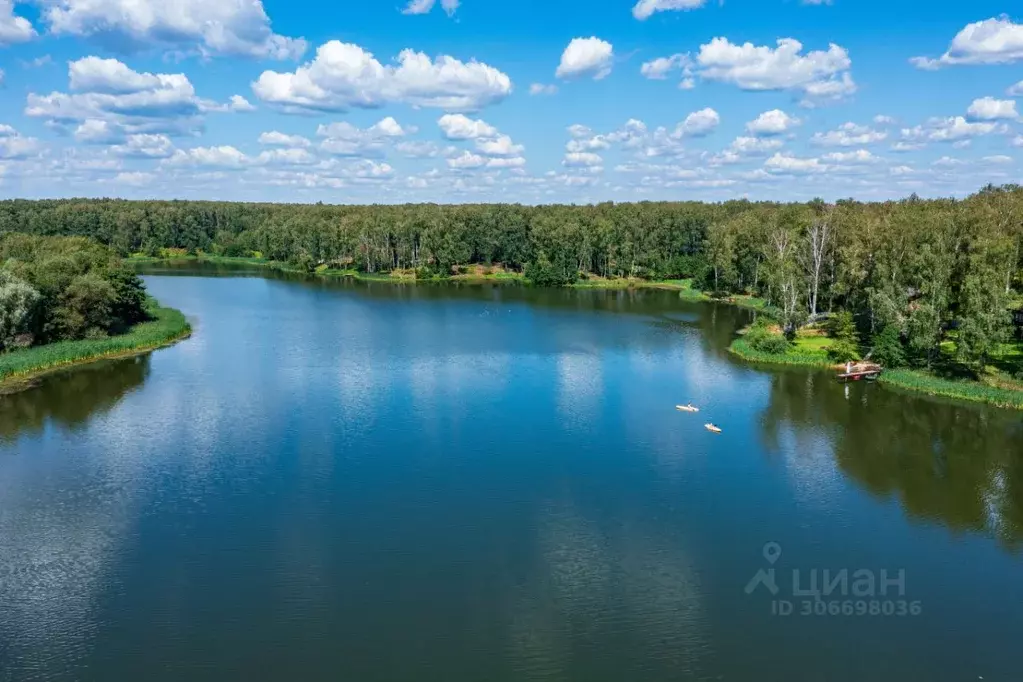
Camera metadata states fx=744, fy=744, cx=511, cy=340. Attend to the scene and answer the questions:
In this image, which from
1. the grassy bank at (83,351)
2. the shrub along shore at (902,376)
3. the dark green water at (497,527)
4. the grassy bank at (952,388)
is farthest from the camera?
the grassy bank at (83,351)

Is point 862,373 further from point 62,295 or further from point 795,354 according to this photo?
point 62,295

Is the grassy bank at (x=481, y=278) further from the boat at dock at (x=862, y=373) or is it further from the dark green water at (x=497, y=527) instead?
the dark green water at (x=497, y=527)

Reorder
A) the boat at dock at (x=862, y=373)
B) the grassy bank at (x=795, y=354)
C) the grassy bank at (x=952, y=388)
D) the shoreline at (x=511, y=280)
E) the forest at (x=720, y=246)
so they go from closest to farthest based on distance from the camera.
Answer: the grassy bank at (x=952, y=388)
the forest at (x=720, y=246)
the boat at dock at (x=862, y=373)
the grassy bank at (x=795, y=354)
the shoreline at (x=511, y=280)

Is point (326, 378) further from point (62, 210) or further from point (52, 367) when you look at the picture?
point (62, 210)

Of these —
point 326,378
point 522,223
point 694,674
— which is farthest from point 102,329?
point 522,223

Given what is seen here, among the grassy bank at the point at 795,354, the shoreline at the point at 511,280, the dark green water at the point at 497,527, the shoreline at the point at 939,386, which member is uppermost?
the shoreline at the point at 511,280

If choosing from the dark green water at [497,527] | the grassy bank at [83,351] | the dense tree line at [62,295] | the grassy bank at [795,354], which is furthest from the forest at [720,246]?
the dark green water at [497,527]

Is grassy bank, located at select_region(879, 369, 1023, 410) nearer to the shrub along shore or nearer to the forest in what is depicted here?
the shrub along shore
